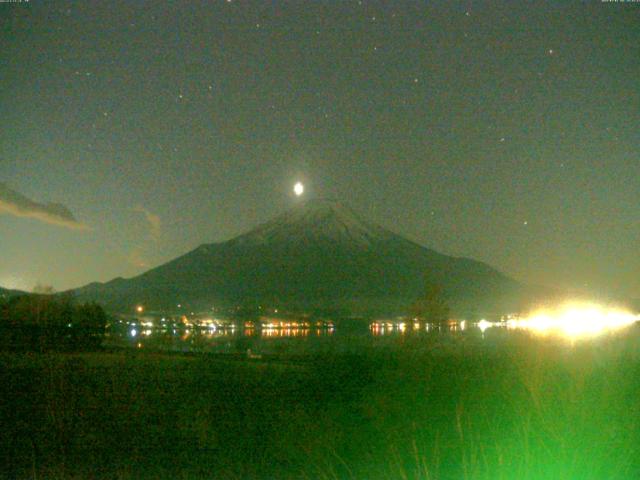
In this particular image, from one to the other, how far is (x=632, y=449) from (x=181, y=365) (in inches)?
760

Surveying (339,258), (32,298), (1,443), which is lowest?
(1,443)

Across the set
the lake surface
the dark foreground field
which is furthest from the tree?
the dark foreground field

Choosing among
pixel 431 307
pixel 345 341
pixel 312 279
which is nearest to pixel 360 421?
pixel 345 341

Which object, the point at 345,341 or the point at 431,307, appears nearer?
the point at 345,341

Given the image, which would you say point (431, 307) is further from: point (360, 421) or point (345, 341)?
point (360, 421)

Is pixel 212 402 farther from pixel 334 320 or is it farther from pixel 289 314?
pixel 289 314

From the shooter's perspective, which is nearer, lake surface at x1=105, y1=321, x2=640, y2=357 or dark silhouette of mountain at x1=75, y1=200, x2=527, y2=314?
lake surface at x1=105, y1=321, x2=640, y2=357

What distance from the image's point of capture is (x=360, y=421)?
1300cm

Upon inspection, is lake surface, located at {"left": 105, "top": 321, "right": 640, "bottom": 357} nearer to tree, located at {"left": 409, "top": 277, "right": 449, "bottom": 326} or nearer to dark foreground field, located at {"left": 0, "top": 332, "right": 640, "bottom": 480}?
tree, located at {"left": 409, "top": 277, "right": 449, "bottom": 326}

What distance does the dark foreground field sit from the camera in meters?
8.88

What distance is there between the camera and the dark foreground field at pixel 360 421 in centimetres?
888

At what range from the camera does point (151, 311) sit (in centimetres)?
11912

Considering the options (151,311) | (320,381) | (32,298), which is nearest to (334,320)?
(151,311)

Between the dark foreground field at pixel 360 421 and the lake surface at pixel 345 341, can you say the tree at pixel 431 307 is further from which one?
the dark foreground field at pixel 360 421
